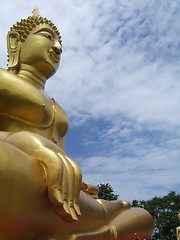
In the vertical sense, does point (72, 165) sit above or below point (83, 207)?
above

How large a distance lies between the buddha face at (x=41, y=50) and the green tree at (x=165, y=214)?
2219 cm

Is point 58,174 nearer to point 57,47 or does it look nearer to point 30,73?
point 30,73

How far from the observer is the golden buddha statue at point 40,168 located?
258 centimetres

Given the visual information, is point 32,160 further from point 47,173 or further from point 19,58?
point 19,58

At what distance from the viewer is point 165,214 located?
25484 mm

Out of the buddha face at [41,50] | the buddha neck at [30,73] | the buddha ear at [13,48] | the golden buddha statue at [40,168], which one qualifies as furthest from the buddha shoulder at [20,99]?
the buddha ear at [13,48]

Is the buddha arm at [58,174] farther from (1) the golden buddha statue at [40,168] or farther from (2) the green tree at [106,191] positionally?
(2) the green tree at [106,191]

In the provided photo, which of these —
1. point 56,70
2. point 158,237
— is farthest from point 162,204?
point 56,70

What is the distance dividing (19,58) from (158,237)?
24.2 m

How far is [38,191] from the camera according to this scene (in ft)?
8.96

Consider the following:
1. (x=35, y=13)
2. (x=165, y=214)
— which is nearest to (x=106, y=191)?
(x=165, y=214)

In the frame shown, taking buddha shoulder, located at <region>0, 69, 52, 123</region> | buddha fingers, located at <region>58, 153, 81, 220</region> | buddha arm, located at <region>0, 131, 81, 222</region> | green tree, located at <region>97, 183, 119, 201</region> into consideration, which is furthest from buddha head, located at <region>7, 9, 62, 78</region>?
green tree, located at <region>97, 183, 119, 201</region>

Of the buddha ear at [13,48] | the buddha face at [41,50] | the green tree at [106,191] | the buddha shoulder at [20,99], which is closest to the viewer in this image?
the buddha shoulder at [20,99]

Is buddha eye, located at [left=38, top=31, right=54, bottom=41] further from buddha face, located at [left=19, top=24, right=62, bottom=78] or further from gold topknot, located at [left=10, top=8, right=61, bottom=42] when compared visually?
gold topknot, located at [left=10, top=8, right=61, bottom=42]
